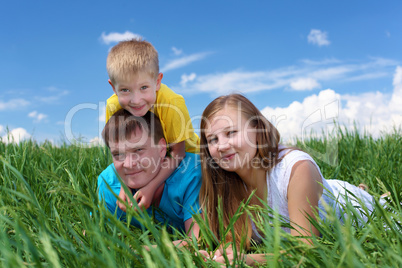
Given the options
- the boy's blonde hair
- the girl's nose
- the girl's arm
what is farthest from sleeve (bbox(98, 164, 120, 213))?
the girl's arm

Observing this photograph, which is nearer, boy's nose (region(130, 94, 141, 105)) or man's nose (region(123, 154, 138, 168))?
man's nose (region(123, 154, 138, 168))

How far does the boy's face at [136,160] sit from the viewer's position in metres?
2.54

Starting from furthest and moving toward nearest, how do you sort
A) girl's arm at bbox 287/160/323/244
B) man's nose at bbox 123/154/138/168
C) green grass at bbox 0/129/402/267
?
man's nose at bbox 123/154/138/168 < girl's arm at bbox 287/160/323/244 < green grass at bbox 0/129/402/267

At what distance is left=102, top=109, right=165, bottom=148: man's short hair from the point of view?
260 centimetres

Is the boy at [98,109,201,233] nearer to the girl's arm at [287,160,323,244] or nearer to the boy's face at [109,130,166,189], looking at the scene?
the boy's face at [109,130,166,189]

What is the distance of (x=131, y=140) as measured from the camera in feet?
8.39

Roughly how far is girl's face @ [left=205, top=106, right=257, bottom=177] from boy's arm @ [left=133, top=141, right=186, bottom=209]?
0.41 metres

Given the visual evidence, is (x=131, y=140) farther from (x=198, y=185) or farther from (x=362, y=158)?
(x=362, y=158)

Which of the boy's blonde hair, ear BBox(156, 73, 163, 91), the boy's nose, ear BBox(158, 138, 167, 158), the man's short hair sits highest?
the boy's blonde hair

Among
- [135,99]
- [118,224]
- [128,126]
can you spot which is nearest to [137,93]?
[135,99]

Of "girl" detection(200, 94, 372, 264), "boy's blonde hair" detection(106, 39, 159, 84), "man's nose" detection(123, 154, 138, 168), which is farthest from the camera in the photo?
"boy's blonde hair" detection(106, 39, 159, 84)

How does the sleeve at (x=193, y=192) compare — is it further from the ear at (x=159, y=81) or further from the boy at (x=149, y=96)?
the ear at (x=159, y=81)

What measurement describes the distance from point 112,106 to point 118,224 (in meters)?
2.19

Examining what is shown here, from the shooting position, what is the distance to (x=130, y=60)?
9.64ft
